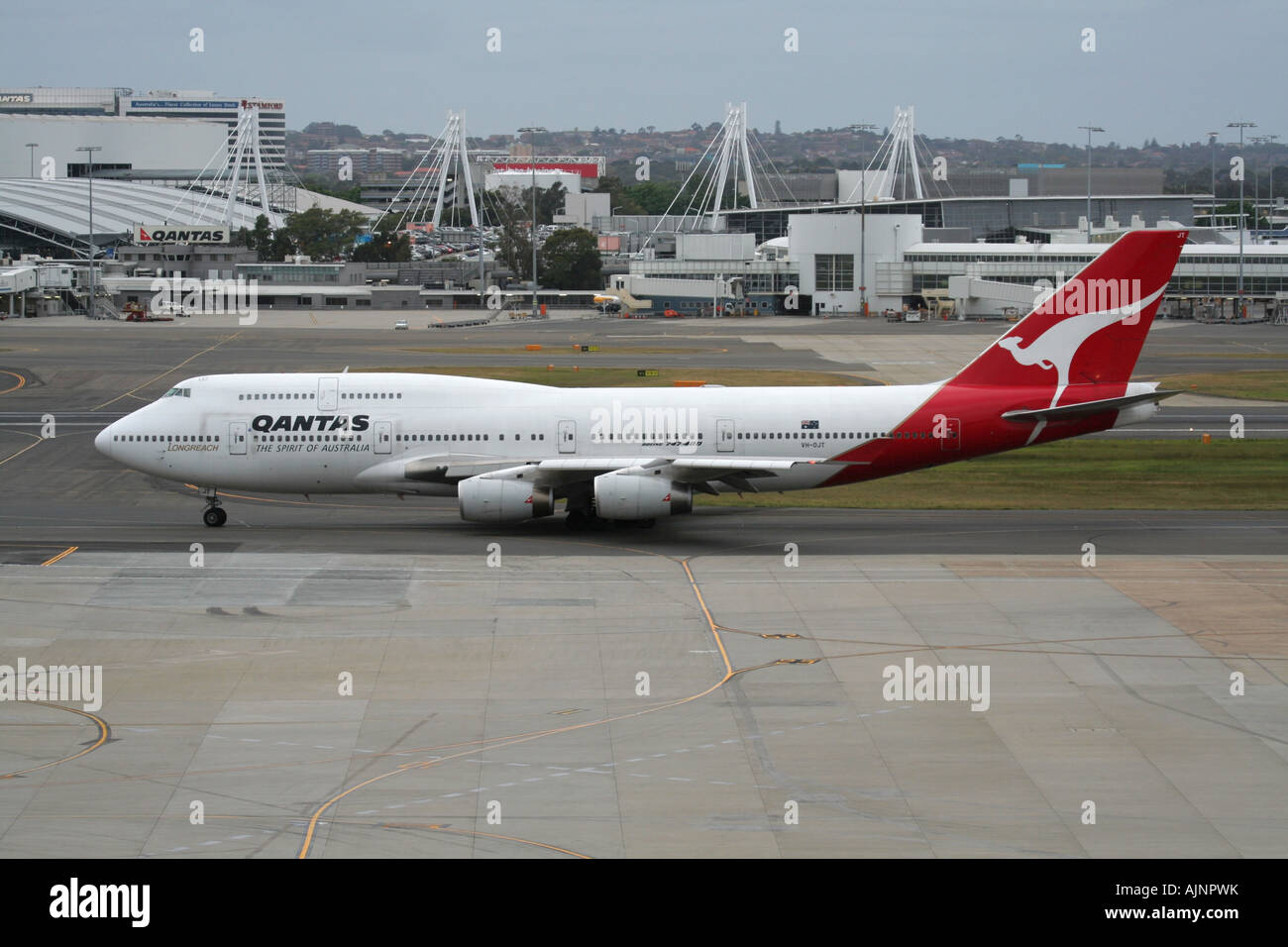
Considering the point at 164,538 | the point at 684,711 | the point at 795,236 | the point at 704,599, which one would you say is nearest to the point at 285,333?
the point at 795,236

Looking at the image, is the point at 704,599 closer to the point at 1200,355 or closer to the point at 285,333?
the point at 1200,355

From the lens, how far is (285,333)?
12106 centimetres

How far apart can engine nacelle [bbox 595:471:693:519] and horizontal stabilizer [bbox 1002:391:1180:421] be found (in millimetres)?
10233

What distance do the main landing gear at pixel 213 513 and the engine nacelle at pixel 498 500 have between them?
8314 millimetres

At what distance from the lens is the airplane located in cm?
4047

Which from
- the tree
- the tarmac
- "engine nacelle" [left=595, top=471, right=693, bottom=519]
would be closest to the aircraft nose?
the tarmac

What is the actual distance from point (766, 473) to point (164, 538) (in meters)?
17.6

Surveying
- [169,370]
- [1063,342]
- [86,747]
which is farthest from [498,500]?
[169,370]

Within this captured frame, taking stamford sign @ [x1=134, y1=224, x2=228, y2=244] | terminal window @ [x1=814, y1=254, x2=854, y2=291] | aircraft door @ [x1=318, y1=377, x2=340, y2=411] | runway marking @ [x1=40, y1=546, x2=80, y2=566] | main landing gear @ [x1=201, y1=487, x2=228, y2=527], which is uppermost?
stamford sign @ [x1=134, y1=224, x2=228, y2=244]

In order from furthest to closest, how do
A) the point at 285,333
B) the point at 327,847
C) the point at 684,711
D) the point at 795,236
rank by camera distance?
the point at 795,236
the point at 285,333
the point at 684,711
the point at 327,847

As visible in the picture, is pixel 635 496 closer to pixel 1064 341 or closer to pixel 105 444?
pixel 1064 341

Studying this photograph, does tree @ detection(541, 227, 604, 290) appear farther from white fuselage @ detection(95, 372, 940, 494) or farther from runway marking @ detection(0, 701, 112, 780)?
runway marking @ detection(0, 701, 112, 780)

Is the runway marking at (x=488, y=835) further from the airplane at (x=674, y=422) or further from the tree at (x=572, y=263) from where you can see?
the tree at (x=572, y=263)

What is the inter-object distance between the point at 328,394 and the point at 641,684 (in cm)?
1924
